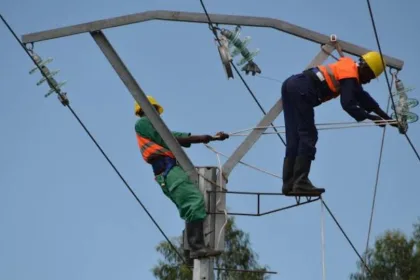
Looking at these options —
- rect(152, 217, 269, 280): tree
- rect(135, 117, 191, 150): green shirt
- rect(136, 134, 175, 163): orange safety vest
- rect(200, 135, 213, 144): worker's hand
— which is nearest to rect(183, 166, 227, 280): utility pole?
rect(136, 134, 175, 163): orange safety vest

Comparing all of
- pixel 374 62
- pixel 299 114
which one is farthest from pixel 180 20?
pixel 374 62

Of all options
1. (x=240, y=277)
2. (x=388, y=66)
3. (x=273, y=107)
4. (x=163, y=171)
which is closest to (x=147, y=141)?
(x=163, y=171)

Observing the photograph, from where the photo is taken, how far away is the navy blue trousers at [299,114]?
14.2m

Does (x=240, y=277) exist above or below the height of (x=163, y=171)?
above

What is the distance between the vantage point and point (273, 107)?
47.6 feet

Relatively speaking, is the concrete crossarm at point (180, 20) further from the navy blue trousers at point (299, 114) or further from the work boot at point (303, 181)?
the work boot at point (303, 181)

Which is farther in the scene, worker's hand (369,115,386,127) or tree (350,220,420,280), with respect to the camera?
tree (350,220,420,280)

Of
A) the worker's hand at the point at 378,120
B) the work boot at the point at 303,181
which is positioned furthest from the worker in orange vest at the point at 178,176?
the worker's hand at the point at 378,120

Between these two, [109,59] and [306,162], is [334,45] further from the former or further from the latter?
[109,59]

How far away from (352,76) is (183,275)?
20071mm

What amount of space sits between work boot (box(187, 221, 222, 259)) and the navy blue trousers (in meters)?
1.19

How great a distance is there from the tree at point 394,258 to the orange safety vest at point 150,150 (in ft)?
81.3

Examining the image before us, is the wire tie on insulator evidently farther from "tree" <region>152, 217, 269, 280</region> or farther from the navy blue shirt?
"tree" <region>152, 217, 269, 280</region>

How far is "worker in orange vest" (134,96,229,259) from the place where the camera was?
552 inches
